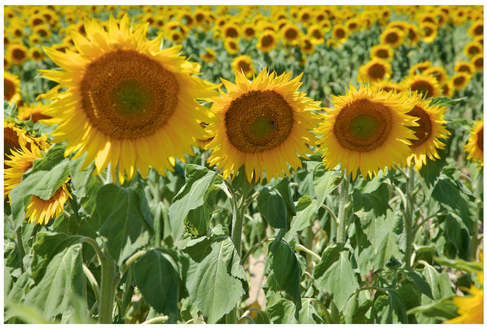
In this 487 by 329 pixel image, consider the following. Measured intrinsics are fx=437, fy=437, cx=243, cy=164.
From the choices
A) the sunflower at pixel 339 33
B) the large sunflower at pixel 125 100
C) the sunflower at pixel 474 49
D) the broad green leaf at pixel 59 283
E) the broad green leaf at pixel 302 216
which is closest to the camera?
the large sunflower at pixel 125 100

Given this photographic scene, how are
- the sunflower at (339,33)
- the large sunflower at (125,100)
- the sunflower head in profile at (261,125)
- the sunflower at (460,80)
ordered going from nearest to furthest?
the large sunflower at (125,100), the sunflower head in profile at (261,125), the sunflower at (460,80), the sunflower at (339,33)

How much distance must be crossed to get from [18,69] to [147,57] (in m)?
8.47

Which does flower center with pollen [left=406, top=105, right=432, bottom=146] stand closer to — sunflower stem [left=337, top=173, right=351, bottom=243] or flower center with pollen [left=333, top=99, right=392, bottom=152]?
flower center with pollen [left=333, top=99, right=392, bottom=152]

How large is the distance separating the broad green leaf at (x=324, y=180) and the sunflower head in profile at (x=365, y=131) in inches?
2.5

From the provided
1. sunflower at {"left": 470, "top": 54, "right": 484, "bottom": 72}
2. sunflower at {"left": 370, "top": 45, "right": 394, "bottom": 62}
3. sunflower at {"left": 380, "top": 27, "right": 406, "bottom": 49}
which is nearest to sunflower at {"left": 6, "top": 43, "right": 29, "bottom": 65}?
sunflower at {"left": 370, "top": 45, "right": 394, "bottom": 62}

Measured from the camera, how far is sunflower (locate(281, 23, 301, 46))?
781 centimetres

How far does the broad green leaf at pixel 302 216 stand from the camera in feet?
7.30

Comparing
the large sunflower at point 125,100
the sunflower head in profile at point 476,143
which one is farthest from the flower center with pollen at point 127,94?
the sunflower head in profile at point 476,143

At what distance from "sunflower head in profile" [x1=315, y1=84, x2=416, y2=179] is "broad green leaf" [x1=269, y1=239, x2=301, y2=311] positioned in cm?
55

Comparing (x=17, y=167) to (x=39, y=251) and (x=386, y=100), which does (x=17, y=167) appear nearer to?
(x=39, y=251)

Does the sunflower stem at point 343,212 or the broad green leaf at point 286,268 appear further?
the sunflower stem at point 343,212

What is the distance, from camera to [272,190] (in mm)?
1886

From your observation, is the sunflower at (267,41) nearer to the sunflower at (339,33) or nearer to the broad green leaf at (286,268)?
the sunflower at (339,33)
